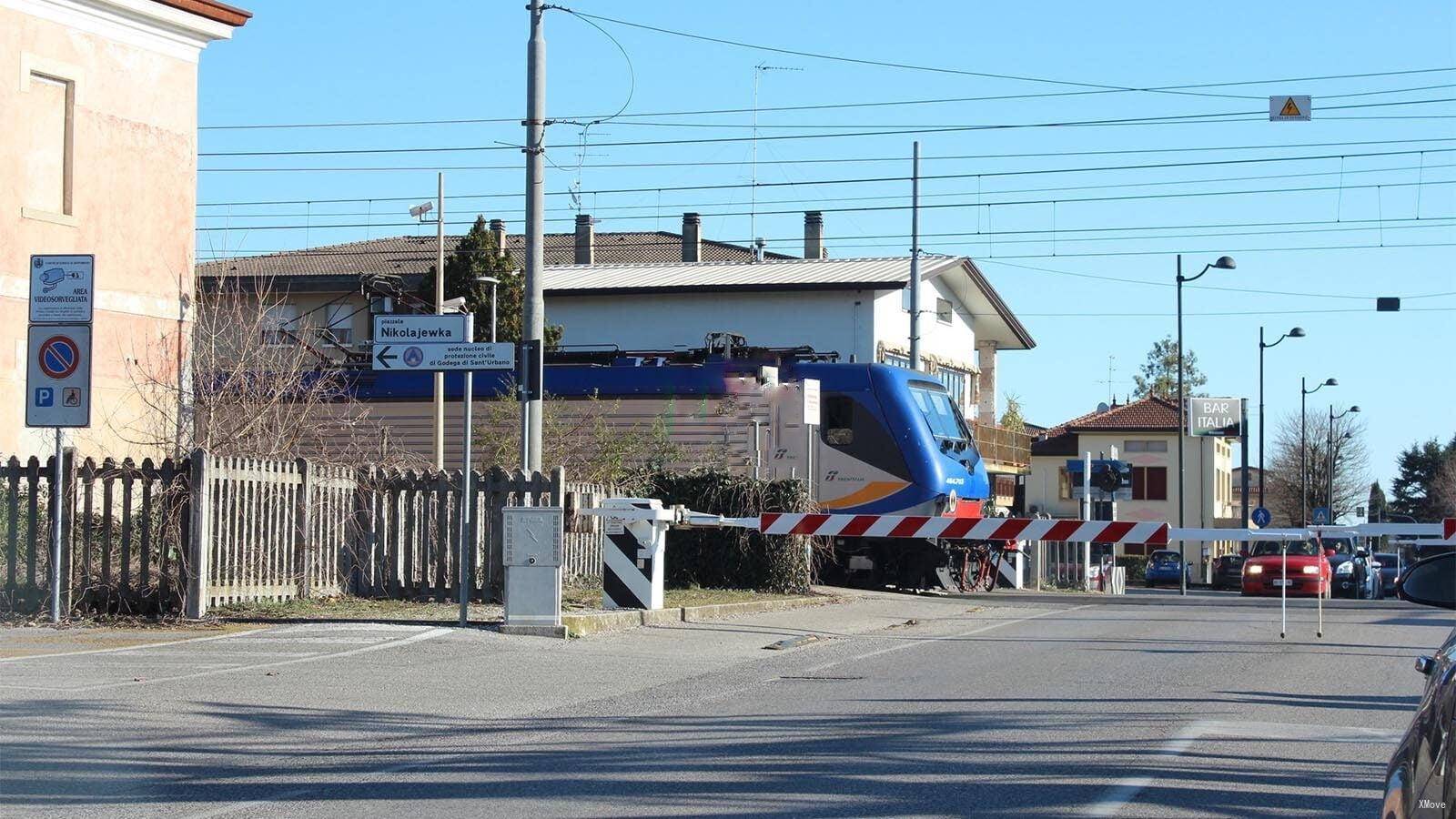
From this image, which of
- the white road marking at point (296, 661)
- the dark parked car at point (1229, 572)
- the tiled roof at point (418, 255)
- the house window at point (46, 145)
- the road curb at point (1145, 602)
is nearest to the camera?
the white road marking at point (296, 661)

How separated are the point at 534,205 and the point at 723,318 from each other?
25482 millimetres

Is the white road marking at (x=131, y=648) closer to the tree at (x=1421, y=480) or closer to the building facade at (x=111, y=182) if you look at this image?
the building facade at (x=111, y=182)

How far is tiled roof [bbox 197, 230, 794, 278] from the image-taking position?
50656 millimetres

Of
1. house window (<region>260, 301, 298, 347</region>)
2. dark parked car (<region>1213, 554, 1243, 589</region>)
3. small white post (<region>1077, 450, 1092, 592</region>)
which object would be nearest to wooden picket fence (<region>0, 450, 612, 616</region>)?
house window (<region>260, 301, 298, 347</region>)

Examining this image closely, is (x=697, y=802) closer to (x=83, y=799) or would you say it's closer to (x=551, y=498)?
(x=83, y=799)

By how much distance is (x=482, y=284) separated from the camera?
3825cm

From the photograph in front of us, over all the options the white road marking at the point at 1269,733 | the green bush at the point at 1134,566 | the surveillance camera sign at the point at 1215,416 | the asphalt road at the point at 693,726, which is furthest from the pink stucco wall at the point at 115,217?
the surveillance camera sign at the point at 1215,416

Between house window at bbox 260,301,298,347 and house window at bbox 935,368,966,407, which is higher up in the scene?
house window at bbox 935,368,966,407

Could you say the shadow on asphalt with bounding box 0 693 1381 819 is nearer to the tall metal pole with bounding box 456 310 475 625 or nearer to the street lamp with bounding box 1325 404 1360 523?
the tall metal pole with bounding box 456 310 475 625

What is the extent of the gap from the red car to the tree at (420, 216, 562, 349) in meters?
16.6

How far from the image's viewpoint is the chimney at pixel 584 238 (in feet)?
181

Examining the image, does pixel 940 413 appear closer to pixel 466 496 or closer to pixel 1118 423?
pixel 466 496

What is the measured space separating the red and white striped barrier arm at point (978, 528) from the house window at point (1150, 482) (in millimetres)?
58584

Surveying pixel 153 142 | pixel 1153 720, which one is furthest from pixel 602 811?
pixel 153 142
